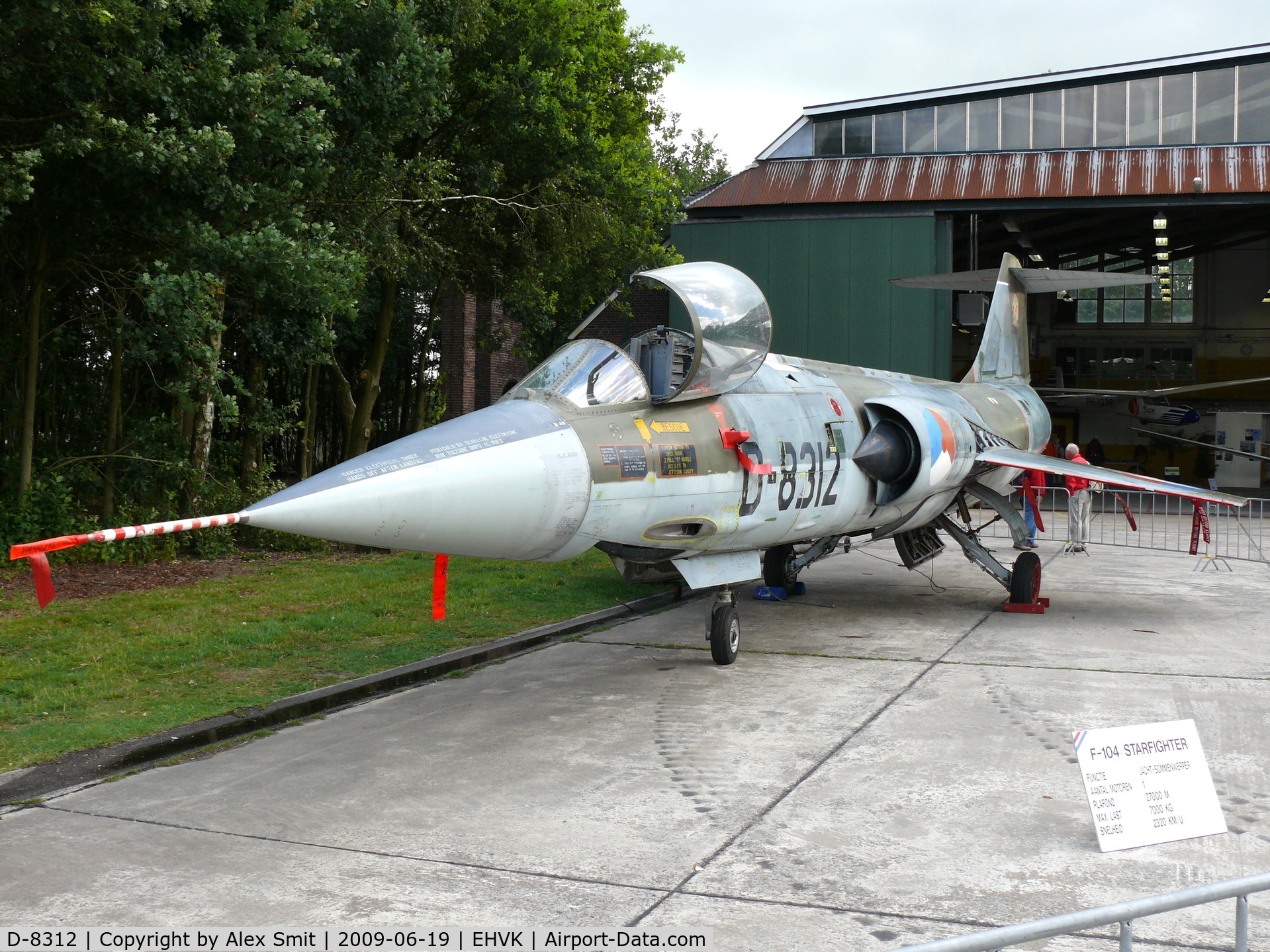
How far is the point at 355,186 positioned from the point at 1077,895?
1338cm

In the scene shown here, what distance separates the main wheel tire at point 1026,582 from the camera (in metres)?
11.6

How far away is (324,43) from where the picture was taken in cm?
1348

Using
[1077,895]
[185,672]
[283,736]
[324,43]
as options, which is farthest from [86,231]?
[1077,895]

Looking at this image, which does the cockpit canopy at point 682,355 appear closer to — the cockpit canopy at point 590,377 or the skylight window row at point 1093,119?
the cockpit canopy at point 590,377

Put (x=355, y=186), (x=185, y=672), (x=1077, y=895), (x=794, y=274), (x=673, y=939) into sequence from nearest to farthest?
(x=673, y=939)
(x=1077, y=895)
(x=185, y=672)
(x=355, y=186)
(x=794, y=274)

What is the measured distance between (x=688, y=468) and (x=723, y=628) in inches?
71.2

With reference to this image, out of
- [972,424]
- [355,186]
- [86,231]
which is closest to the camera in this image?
[972,424]

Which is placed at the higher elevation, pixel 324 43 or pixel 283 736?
pixel 324 43

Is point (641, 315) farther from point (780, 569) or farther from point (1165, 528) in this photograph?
point (780, 569)

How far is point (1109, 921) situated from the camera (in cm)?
288

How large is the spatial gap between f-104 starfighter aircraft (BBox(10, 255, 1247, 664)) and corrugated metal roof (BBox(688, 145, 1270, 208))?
525 inches

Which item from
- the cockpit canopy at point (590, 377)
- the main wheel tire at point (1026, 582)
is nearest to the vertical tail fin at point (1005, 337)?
the main wheel tire at point (1026, 582)

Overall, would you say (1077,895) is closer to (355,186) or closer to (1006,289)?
(1006,289)

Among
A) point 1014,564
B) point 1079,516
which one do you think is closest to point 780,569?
point 1014,564
